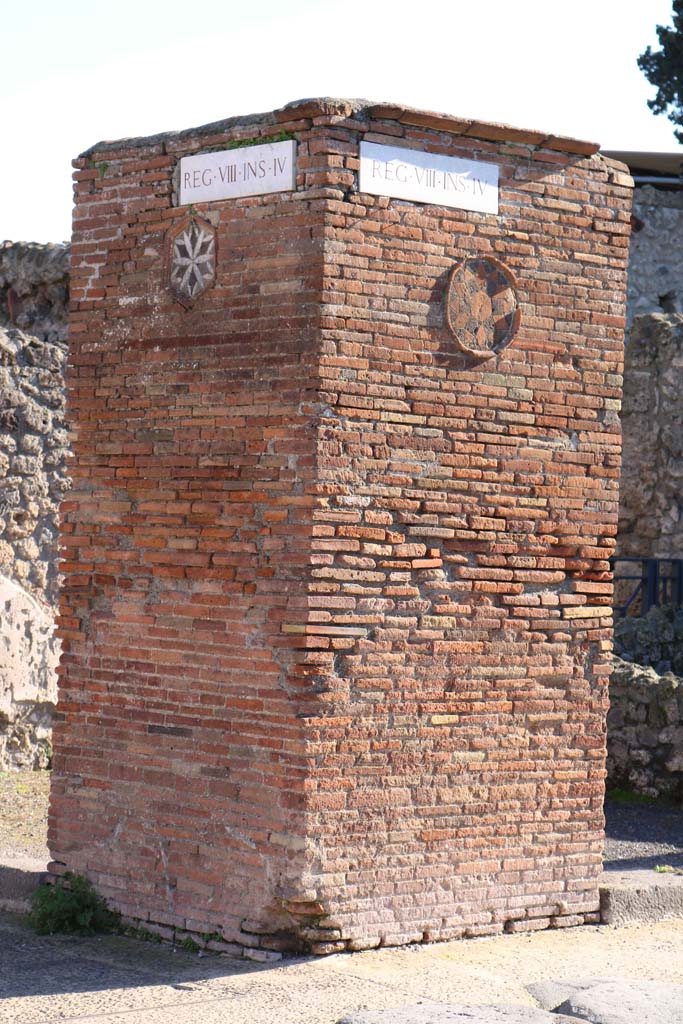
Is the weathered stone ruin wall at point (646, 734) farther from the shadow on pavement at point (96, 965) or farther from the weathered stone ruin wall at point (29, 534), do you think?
the shadow on pavement at point (96, 965)

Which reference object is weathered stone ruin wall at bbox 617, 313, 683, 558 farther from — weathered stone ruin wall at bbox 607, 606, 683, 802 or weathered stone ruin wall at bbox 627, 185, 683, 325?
weathered stone ruin wall at bbox 627, 185, 683, 325

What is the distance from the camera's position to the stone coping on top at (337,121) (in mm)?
6289

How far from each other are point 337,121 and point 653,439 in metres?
8.38

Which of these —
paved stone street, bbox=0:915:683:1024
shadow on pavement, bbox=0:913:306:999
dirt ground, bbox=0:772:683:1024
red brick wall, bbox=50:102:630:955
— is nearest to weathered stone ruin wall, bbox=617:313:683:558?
red brick wall, bbox=50:102:630:955

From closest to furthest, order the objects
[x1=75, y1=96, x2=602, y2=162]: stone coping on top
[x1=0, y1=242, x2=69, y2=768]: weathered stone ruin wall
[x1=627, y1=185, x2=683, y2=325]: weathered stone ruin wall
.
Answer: [x1=75, y1=96, x2=602, y2=162]: stone coping on top → [x1=0, y1=242, x2=69, y2=768]: weathered stone ruin wall → [x1=627, y1=185, x2=683, y2=325]: weathered stone ruin wall

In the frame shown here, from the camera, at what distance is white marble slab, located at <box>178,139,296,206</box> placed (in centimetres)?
639

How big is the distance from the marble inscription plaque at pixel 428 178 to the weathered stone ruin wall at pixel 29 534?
15.3 ft

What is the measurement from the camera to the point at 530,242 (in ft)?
22.5

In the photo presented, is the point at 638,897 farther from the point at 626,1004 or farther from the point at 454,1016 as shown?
the point at 454,1016

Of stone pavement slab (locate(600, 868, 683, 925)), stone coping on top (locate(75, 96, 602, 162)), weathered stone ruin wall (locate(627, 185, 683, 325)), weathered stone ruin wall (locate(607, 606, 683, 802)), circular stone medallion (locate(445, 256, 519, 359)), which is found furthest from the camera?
weathered stone ruin wall (locate(627, 185, 683, 325))

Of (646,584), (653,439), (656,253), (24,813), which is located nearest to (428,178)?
(24,813)

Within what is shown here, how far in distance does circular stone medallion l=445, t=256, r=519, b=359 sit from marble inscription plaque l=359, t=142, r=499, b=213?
27cm

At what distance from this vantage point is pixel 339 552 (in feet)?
20.8

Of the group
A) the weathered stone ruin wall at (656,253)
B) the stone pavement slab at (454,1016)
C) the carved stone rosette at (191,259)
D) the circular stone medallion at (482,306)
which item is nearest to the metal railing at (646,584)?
the circular stone medallion at (482,306)
